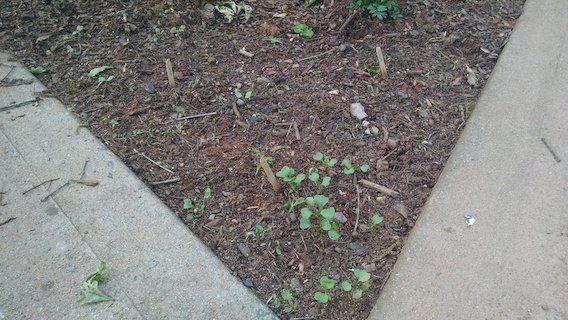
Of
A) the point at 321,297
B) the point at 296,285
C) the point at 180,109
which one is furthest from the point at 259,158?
the point at 321,297

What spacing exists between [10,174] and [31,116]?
0.41 m

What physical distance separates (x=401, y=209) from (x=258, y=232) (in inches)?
25.7

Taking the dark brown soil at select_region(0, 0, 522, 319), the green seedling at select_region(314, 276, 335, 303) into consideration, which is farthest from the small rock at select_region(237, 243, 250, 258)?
the green seedling at select_region(314, 276, 335, 303)

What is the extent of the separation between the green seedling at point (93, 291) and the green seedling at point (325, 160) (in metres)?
1.08

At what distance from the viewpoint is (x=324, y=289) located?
192cm

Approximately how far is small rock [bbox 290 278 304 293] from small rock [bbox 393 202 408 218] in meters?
0.58

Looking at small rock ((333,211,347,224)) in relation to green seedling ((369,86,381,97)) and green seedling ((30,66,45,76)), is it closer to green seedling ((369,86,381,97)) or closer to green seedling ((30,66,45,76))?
green seedling ((369,86,381,97))

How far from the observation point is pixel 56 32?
3102mm

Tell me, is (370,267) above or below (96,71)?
below

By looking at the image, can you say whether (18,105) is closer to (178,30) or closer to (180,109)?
(180,109)

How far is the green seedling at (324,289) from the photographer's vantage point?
1854 millimetres

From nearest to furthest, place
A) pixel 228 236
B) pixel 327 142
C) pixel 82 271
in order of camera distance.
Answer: pixel 82 271 < pixel 228 236 < pixel 327 142

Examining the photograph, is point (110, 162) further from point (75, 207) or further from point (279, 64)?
point (279, 64)

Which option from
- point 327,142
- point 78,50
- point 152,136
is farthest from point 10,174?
point 327,142
